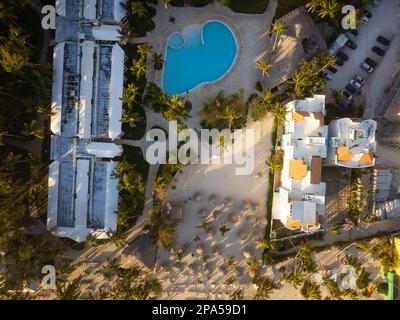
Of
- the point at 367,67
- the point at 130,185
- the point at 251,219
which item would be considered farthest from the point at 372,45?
the point at 130,185

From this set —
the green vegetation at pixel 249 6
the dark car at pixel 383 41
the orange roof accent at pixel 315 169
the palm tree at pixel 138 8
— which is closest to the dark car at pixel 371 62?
the dark car at pixel 383 41

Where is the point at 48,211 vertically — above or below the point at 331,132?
below

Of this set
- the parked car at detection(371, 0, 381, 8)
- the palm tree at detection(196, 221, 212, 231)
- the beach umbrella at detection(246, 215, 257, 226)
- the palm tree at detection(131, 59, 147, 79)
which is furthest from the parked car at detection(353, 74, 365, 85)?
the palm tree at detection(131, 59, 147, 79)

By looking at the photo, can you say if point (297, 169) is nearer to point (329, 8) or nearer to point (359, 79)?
point (359, 79)

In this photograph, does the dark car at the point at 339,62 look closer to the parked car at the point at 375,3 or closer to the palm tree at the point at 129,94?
the parked car at the point at 375,3

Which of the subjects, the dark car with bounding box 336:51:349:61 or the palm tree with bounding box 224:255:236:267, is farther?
the dark car with bounding box 336:51:349:61

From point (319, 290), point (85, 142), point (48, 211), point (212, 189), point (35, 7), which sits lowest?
point (319, 290)

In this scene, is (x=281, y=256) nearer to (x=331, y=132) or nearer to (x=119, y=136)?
(x=331, y=132)

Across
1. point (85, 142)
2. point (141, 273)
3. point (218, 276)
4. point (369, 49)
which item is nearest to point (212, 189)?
point (218, 276)

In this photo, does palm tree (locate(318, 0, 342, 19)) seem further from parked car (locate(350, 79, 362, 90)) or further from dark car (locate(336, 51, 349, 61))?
parked car (locate(350, 79, 362, 90))
